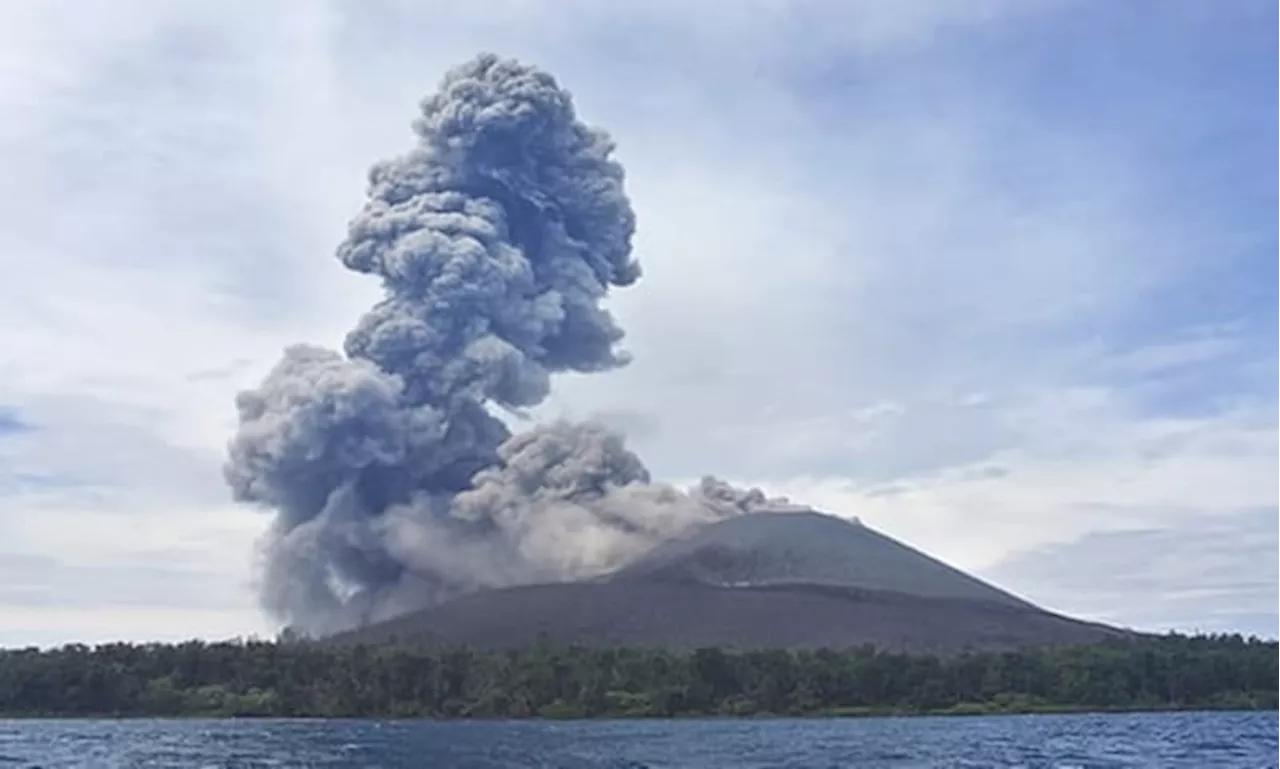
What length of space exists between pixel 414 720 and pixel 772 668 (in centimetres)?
2523

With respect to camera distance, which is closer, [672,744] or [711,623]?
[672,744]

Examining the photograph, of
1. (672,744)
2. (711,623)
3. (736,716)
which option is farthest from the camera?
(711,623)

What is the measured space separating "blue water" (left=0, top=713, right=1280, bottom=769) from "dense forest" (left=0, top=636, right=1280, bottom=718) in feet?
38.8

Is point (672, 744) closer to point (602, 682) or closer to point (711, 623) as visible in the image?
point (602, 682)

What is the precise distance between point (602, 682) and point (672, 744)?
52.3 meters

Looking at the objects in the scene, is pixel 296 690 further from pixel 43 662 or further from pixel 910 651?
pixel 910 651

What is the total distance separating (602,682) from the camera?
13275 centimetres

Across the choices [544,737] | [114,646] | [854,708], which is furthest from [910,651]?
[544,737]

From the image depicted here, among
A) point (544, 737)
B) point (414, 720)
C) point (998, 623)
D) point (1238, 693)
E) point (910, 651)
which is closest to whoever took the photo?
point (544, 737)

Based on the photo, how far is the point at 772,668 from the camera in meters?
133

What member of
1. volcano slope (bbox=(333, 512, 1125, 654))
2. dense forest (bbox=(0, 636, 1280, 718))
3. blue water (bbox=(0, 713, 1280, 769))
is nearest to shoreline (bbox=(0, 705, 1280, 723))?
dense forest (bbox=(0, 636, 1280, 718))

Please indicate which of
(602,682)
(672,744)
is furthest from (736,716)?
(672,744)

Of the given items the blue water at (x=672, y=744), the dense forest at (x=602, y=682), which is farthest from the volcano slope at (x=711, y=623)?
the blue water at (x=672, y=744)

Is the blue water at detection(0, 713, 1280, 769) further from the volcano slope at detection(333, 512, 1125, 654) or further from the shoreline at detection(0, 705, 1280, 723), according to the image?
the volcano slope at detection(333, 512, 1125, 654)
